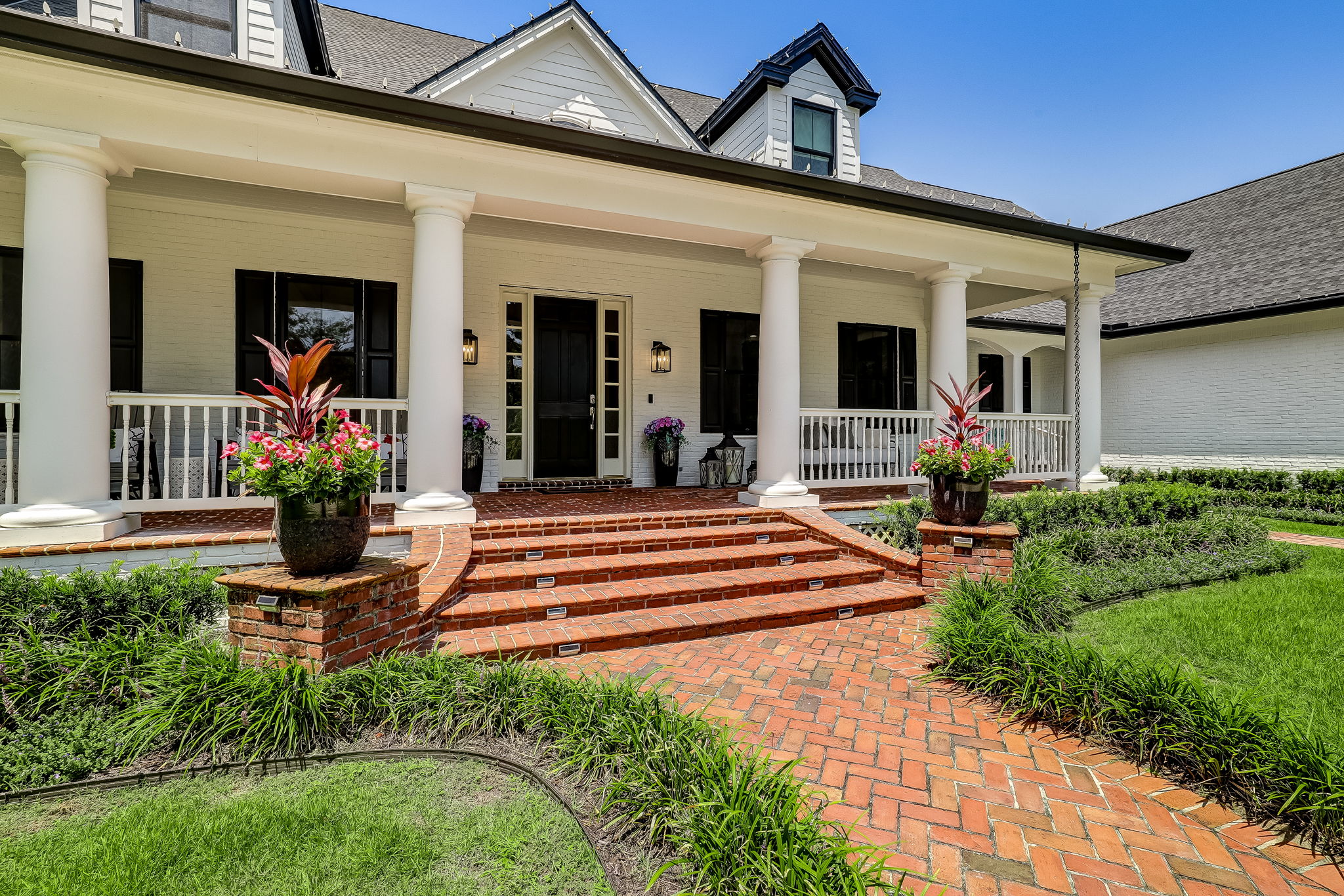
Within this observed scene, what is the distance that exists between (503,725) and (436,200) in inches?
173

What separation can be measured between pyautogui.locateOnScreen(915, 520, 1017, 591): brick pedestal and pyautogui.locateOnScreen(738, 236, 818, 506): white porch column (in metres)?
1.71

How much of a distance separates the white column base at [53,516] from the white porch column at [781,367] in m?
5.59

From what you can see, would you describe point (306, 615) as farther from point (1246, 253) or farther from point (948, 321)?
point (1246, 253)

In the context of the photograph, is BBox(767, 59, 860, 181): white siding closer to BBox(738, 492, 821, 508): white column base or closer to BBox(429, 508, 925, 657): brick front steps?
BBox(738, 492, 821, 508): white column base

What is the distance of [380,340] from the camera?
727cm

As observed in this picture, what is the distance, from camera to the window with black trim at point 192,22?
235 inches

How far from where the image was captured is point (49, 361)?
4.36 meters

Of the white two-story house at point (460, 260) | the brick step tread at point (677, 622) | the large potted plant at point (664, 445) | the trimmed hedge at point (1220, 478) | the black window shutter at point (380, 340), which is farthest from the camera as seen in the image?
the trimmed hedge at point (1220, 478)

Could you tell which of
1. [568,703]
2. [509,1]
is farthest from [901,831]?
[509,1]

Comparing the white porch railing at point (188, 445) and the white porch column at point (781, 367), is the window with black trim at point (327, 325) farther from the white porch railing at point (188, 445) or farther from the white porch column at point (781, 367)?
the white porch column at point (781, 367)

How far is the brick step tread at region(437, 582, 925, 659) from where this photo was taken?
377cm

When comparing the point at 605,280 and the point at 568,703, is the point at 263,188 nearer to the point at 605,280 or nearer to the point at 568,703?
the point at 605,280

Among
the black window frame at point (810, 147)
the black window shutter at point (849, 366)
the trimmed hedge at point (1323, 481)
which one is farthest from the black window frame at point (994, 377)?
the black window frame at point (810, 147)

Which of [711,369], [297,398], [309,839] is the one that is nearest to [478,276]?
[711,369]
